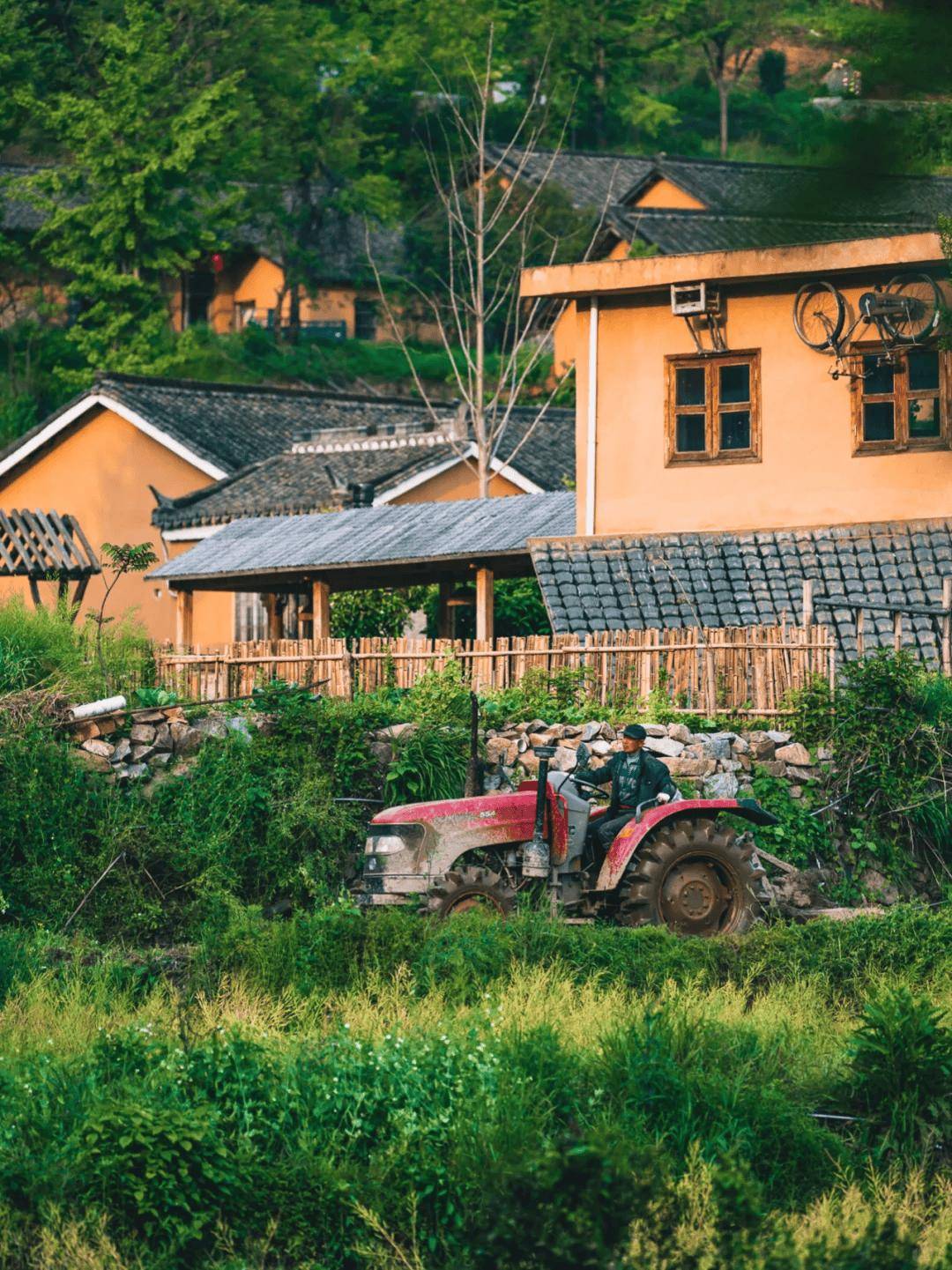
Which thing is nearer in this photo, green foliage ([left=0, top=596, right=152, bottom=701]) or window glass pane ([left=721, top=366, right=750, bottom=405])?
green foliage ([left=0, top=596, right=152, bottom=701])

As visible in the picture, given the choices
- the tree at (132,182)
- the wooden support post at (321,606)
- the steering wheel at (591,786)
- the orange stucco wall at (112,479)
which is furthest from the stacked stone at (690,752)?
the tree at (132,182)

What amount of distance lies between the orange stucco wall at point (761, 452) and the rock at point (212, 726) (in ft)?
20.8

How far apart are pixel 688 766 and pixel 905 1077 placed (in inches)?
283

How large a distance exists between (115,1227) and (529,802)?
614 centimetres

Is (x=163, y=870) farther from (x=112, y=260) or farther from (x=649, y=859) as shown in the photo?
(x=112, y=260)

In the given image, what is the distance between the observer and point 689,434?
898 inches

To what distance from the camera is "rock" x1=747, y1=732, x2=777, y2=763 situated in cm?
1803

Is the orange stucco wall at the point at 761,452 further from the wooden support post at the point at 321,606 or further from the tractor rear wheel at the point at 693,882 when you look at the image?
the tractor rear wheel at the point at 693,882

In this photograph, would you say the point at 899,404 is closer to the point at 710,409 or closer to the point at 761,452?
the point at 761,452

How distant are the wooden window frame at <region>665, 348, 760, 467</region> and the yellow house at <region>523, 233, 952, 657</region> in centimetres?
2

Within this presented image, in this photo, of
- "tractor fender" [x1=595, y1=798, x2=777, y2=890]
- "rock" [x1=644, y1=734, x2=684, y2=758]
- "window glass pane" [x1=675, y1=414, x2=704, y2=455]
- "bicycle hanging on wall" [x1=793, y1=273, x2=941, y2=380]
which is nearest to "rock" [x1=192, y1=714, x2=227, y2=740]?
"rock" [x1=644, y1=734, x2=684, y2=758]

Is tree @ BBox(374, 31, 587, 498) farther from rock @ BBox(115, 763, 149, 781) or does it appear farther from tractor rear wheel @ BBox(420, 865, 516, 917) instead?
tractor rear wheel @ BBox(420, 865, 516, 917)

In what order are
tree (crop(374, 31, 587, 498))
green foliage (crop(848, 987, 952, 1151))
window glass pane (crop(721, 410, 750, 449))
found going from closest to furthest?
green foliage (crop(848, 987, 952, 1151)) → window glass pane (crop(721, 410, 750, 449)) → tree (crop(374, 31, 587, 498))

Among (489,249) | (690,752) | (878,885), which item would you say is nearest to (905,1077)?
(878,885)
